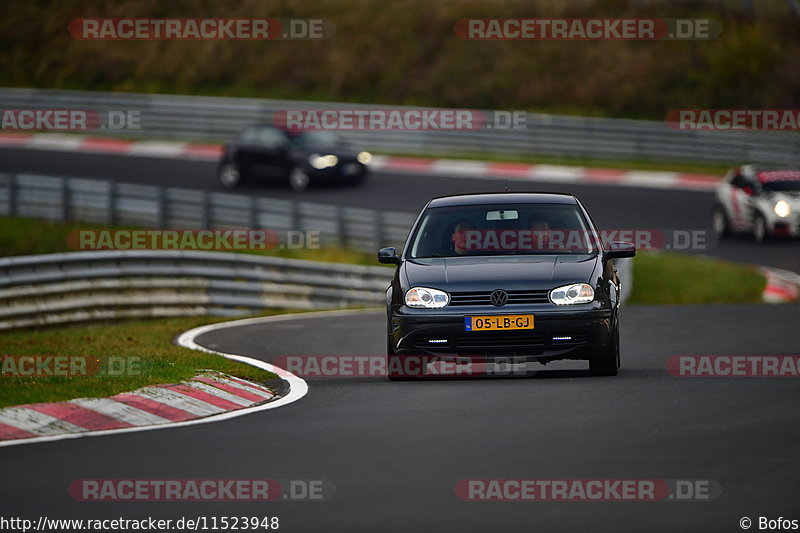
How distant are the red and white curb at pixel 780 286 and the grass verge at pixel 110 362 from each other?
10432 millimetres

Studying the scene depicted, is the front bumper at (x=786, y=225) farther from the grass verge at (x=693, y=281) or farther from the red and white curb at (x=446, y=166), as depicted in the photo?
the red and white curb at (x=446, y=166)

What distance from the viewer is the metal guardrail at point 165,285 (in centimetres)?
1992

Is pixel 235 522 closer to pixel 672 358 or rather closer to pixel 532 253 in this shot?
pixel 532 253

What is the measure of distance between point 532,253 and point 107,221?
17.0 meters

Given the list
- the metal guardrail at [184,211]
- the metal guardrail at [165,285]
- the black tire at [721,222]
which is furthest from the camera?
the black tire at [721,222]

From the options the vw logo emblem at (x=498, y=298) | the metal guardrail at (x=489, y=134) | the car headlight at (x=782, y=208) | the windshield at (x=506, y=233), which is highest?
the metal guardrail at (x=489, y=134)

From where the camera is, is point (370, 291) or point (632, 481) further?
point (370, 291)

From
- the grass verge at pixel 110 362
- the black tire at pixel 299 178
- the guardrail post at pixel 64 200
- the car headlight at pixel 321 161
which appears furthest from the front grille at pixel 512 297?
→ the black tire at pixel 299 178

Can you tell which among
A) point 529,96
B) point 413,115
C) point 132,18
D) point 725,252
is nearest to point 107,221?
point 725,252

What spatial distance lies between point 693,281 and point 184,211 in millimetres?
9550

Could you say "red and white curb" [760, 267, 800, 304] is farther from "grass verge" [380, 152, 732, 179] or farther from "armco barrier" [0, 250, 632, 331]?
"grass verge" [380, 152, 732, 179]

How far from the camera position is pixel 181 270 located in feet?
72.7

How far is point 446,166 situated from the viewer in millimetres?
39094

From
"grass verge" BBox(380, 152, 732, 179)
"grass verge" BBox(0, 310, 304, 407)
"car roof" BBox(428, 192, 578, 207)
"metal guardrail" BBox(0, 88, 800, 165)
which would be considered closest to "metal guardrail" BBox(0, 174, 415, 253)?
"grass verge" BBox(0, 310, 304, 407)
